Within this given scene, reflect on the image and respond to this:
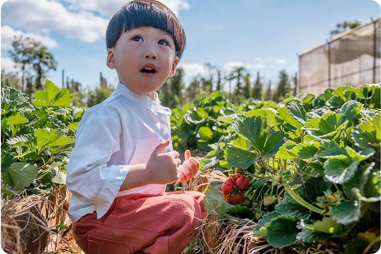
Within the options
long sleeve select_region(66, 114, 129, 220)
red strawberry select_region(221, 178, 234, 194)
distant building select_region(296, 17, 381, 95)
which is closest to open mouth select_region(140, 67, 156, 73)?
Result: long sleeve select_region(66, 114, 129, 220)

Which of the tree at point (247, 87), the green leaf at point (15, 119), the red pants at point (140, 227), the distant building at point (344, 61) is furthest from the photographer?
the tree at point (247, 87)

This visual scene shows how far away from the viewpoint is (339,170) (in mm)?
1056

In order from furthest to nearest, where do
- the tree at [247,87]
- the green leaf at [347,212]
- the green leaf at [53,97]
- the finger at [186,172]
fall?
the tree at [247,87] < the green leaf at [53,97] < the finger at [186,172] < the green leaf at [347,212]

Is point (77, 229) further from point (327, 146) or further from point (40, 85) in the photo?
point (40, 85)

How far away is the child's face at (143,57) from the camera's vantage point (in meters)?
1.52

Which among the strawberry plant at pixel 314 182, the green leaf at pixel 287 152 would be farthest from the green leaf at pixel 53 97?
the green leaf at pixel 287 152

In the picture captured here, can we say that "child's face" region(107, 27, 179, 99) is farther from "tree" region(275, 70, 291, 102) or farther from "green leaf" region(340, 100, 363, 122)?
"tree" region(275, 70, 291, 102)

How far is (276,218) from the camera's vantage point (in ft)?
3.77

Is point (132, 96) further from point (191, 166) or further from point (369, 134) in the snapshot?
point (369, 134)

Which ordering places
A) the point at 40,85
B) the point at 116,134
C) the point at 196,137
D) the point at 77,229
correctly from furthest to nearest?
1. the point at 40,85
2. the point at 196,137
3. the point at 77,229
4. the point at 116,134

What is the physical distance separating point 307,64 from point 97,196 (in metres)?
13.4

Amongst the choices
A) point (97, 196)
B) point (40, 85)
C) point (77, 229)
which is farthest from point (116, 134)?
point (40, 85)

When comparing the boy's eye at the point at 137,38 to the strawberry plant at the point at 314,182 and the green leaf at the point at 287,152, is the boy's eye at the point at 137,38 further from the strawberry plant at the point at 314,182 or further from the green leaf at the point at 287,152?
the green leaf at the point at 287,152

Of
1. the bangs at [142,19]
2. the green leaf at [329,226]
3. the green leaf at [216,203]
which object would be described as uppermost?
the bangs at [142,19]
